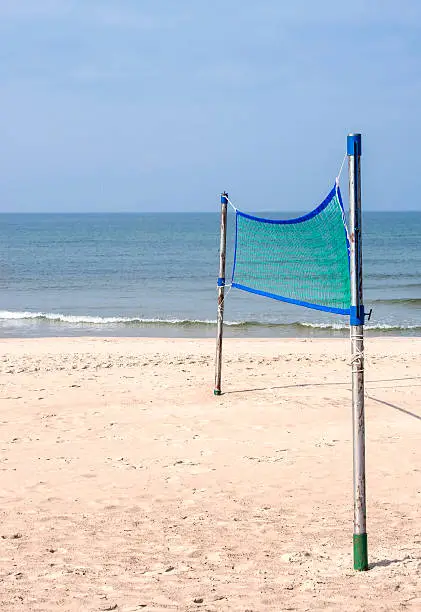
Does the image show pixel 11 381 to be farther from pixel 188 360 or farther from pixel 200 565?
pixel 200 565

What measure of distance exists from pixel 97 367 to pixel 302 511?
21.3 feet

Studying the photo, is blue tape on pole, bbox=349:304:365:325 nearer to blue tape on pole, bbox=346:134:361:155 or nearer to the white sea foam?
blue tape on pole, bbox=346:134:361:155

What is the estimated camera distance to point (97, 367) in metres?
11.9

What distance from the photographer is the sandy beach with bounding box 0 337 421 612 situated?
443cm

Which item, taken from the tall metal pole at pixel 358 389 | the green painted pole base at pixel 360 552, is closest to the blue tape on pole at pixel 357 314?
the tall metal pole at pixel 358 389

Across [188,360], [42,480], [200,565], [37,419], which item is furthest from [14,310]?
[200,565]

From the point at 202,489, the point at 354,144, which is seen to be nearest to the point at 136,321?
the point at 202,489

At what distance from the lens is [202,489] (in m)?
6.38

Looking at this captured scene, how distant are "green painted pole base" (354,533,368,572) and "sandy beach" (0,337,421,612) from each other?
0.05 metres

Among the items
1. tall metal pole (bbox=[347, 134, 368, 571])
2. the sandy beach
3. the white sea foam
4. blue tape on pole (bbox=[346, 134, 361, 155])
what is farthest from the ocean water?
blue tape on pole (bbox=[346, 134, 361, 155])

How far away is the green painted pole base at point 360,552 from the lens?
4.59 m

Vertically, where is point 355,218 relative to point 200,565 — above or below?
above

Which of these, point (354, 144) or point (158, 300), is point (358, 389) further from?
point (158, 300)

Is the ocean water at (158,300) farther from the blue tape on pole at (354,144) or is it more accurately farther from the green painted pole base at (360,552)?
the blue tape on pole at (354,144)
